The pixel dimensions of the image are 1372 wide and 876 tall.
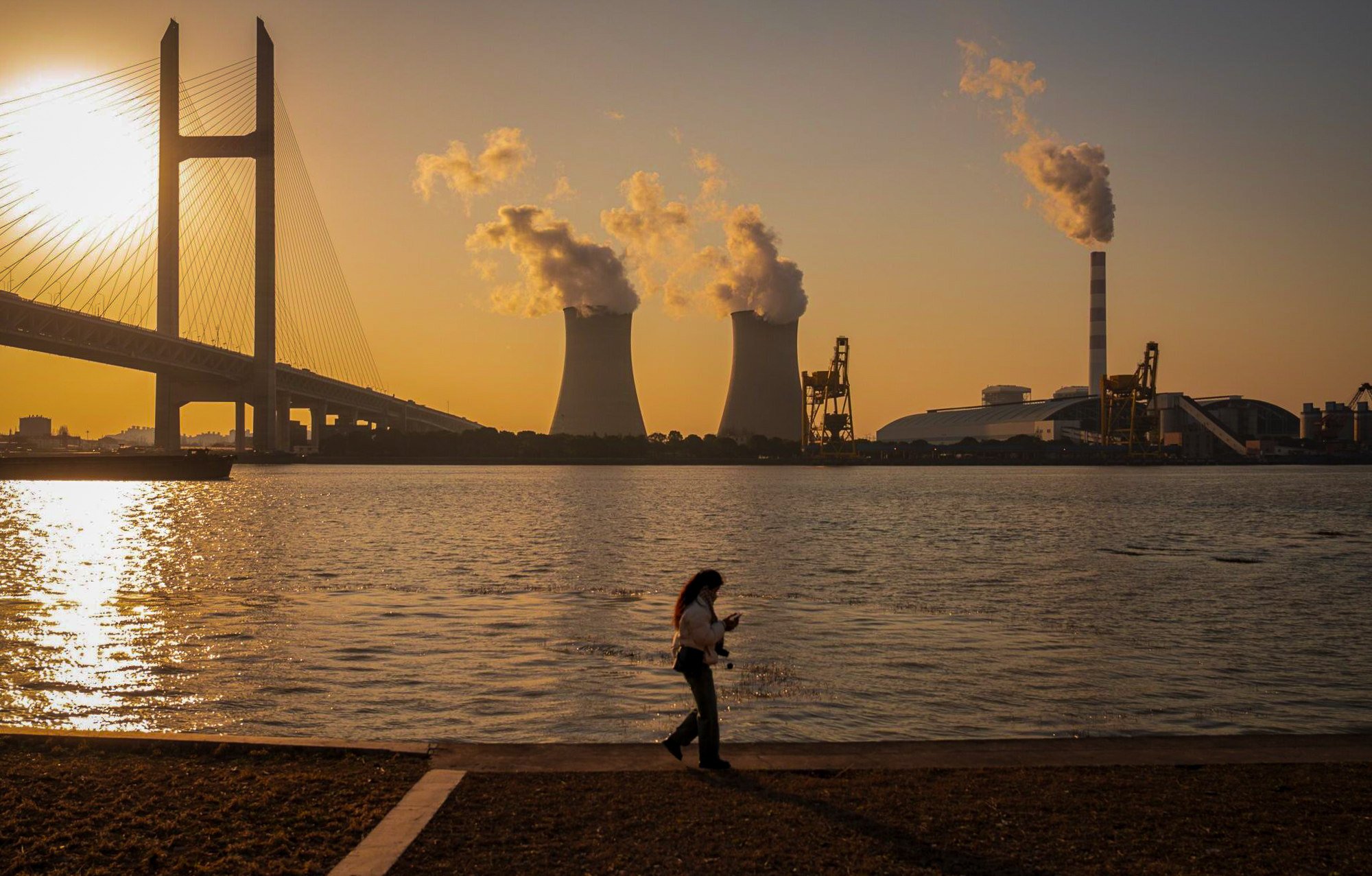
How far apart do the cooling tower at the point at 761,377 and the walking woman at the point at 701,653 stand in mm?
104940

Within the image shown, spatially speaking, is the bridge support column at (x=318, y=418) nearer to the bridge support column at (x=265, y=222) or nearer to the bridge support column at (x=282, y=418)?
the bridge support column at (x=282, y=418)

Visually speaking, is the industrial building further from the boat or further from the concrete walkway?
the concrete walkway

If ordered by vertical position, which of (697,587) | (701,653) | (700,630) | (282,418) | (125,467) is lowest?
(701,653)

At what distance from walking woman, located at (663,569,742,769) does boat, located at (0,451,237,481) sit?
306 ft

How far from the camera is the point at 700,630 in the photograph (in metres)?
7.19

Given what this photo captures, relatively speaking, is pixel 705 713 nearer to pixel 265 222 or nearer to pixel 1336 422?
pixel 265 222

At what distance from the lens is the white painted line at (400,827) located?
206 inches

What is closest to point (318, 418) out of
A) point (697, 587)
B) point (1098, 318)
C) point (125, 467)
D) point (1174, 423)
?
point (125, 467)

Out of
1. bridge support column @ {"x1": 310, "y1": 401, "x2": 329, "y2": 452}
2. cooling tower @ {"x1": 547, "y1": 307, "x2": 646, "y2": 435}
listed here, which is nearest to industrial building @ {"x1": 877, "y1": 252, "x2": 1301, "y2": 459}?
cooling tower @ {"x1": 547, "y1": 307, "x2": 646, "y2": 435}

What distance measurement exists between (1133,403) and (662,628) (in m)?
139

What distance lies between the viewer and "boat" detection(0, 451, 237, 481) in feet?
305

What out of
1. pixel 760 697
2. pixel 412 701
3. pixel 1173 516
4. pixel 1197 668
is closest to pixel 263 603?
pixel 412 701

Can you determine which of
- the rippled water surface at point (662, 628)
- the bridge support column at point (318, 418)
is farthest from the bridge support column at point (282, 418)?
the rippled water surface at point (662, 628)

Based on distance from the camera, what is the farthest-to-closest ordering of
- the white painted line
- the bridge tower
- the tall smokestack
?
the tall smokestack → the bridge tower → the white painted line
